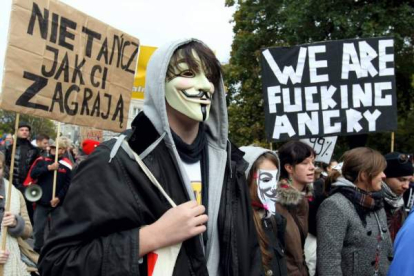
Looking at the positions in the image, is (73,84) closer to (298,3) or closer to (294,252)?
(294,252)

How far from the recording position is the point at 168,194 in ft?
6.10

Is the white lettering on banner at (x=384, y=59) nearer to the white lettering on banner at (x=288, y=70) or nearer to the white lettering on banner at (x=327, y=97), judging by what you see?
the white lettering on banner at (x=327, y=97)

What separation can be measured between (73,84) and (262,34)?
709 inches

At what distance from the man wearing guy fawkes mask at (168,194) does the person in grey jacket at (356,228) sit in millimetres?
1539

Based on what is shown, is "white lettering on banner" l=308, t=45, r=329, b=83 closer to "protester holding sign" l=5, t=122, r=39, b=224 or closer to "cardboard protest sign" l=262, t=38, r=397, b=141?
"cardboard protest sign" l=262, t=38, r=397, b=141

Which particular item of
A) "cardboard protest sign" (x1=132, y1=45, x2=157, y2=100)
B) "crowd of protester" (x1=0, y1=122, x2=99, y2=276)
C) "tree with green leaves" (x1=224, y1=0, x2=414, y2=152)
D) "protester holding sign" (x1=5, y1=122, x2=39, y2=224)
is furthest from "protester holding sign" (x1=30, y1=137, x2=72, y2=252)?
"tree with green leaves" (x1=224, y1=0, x2=414, y2=152)

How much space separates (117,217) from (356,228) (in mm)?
2277

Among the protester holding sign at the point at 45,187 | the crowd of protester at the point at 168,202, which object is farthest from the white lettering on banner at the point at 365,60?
the protester holding sign at the point at 45,187

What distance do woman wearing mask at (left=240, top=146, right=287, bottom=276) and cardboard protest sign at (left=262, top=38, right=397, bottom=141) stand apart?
5.81 feet

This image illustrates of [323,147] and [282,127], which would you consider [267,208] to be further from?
[323,147]

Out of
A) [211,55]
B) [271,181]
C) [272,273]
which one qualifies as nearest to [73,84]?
[271,181]

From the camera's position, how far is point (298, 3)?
18.2 meters

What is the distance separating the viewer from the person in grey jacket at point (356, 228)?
3.53m

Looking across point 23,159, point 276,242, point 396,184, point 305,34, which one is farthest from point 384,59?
point 305,34
